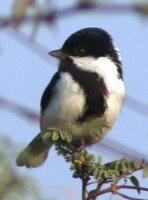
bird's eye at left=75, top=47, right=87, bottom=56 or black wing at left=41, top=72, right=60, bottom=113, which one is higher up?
bird's eye at left=75, top=47, right=87, bottom=56

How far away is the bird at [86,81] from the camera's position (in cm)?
411

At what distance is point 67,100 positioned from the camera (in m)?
4.22

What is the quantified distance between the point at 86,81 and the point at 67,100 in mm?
195

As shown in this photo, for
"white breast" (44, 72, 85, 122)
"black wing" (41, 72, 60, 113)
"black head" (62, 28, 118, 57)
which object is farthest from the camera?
"black wing" (41, 72, 60, 113)

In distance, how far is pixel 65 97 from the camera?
13.9ft

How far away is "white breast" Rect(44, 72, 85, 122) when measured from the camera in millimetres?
4109

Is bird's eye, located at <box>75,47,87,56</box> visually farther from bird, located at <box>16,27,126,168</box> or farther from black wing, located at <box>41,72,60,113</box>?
black wing, located at <box>41,72,60,113</box>

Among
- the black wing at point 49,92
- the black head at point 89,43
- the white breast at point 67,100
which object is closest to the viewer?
the white breast at point 67,100

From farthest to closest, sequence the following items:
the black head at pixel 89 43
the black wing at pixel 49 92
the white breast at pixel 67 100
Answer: the black wing at pixel 49 92 < the black head at pixel 89 43 < the white breast at pixel 67 100

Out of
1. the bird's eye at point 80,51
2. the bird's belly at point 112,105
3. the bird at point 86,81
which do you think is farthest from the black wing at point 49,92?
the bird's belly at point 112,105

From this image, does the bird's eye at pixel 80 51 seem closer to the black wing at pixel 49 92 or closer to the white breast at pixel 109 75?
the white breast at pixel 109 75

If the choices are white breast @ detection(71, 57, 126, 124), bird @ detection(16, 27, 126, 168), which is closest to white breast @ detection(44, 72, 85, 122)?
bird @ detection(16, 27, 126, 168)

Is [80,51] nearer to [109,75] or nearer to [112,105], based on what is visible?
[109,75]

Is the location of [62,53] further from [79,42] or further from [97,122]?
[97,122]
